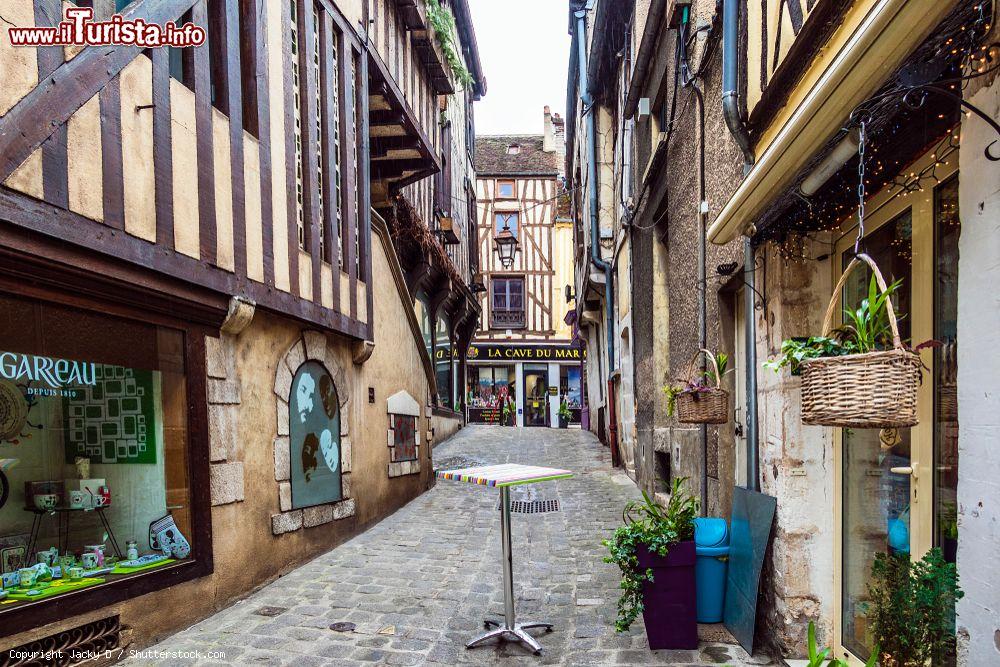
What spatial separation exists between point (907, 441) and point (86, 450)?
399 centimetres

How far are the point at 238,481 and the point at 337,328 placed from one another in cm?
188

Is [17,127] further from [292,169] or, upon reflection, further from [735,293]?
[735,293]

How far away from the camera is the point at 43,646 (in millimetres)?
2910

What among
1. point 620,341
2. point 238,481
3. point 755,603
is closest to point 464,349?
point 620,341

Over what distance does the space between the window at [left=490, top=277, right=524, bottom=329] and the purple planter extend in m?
→ 19.8

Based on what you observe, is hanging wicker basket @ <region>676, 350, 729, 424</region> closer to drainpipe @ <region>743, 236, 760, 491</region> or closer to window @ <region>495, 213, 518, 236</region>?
drainpipe @ <region>743, 236, 760, 491</region>

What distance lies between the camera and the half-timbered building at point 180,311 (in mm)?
2963

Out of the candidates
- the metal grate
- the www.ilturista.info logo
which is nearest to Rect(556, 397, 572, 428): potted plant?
the metal grate

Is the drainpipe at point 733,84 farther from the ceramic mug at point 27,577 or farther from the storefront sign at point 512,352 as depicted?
the storefront sign at point 512,352

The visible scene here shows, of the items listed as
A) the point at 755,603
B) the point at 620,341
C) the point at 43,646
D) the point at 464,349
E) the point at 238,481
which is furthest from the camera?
the point at 464,349

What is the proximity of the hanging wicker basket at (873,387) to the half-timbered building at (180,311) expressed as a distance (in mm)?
3140

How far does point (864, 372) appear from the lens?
5.79ft

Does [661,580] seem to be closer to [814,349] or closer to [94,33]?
[814,349]

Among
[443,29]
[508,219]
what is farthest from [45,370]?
[508,219]
